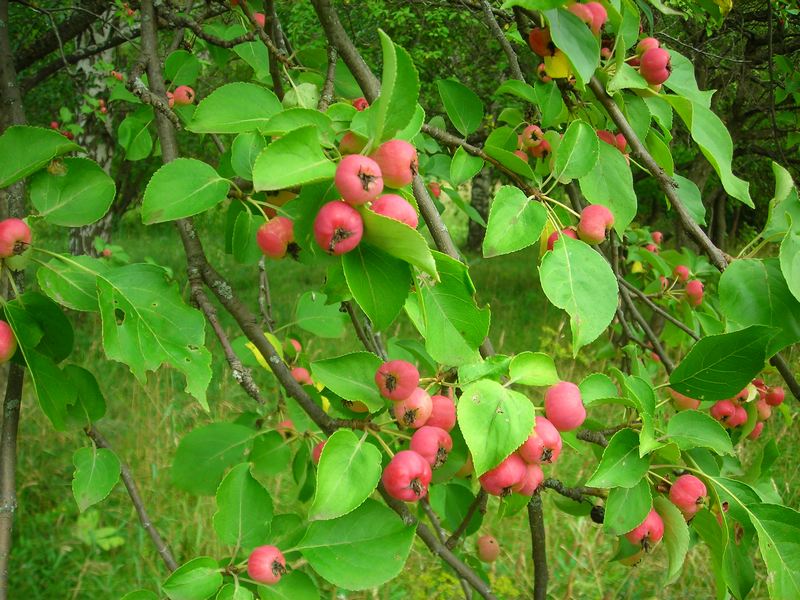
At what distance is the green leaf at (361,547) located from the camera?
95cm

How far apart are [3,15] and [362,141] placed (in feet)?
4.82

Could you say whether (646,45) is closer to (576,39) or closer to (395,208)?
(576,39)

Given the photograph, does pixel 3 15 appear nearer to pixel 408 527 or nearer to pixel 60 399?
pixel 60 399

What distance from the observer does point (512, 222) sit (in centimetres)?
96

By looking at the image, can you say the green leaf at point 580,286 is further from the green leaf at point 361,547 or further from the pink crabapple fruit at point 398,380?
the green leaf at point 361,547

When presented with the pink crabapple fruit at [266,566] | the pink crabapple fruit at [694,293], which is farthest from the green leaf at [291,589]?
the pink crabapple fruit at [694,293]

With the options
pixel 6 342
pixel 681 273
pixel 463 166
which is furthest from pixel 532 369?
pixel 681 273

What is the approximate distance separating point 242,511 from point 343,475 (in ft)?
1.12

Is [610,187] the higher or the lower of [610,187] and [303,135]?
the lower

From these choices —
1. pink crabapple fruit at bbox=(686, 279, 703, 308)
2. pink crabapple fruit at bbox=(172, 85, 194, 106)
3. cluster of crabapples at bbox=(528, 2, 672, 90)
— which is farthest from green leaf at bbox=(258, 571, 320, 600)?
pink crabapple fruit at bbox=(686, 279, 703, 308)

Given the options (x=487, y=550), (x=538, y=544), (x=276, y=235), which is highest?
(x=276, y=235)

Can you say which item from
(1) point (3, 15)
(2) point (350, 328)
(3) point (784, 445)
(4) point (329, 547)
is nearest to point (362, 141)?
(4) point (329, 547)

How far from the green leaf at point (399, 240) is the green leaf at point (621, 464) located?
432 mm

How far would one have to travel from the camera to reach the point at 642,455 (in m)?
0.88
